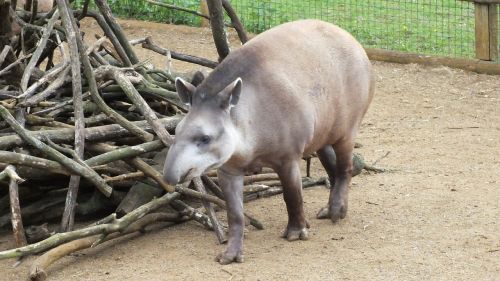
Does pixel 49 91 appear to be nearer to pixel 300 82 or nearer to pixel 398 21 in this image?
pixel 300 82

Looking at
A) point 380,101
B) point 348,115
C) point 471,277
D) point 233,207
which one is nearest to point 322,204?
point 348,115

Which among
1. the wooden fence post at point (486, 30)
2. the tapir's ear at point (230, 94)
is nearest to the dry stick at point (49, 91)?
the tapir's ear at point (230, 94)

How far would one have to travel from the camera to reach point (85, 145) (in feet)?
20.5

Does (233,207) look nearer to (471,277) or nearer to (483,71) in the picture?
(471,277)

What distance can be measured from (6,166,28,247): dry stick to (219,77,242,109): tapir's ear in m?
1.20

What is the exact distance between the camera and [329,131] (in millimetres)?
6062

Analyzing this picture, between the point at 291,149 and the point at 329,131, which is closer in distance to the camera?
the point at 291,149

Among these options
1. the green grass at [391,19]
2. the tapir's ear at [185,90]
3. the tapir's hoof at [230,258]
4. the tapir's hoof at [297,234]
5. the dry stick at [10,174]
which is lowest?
the green grass at [391,19]

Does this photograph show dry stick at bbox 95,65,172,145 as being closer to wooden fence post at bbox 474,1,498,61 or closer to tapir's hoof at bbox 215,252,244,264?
tapir's hoof at bbox 215,252,244,264

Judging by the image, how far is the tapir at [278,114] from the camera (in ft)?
17.1

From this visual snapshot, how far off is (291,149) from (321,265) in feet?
2.10

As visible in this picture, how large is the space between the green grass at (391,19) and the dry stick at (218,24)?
4829 millimetres

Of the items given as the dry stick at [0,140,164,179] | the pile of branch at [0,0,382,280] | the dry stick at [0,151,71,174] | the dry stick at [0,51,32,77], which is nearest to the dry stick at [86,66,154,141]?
the pile of branch at [0,0,382,280]

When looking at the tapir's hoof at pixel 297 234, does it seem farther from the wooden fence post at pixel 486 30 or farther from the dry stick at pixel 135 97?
the wooden fence post at pixel 486 30
